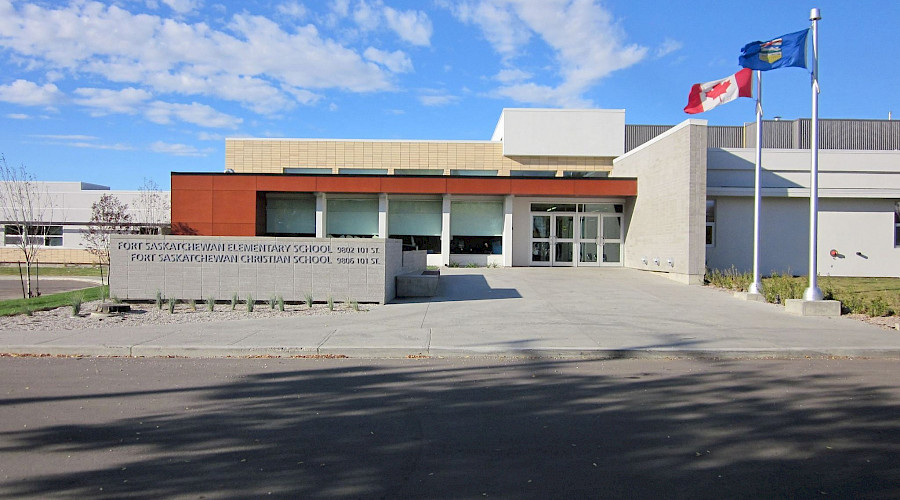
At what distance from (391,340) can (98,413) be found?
186 inches

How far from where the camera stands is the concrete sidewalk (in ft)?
30.6

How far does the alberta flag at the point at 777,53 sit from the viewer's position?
14.4m

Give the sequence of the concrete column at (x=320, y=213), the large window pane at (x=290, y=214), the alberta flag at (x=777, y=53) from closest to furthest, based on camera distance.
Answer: the alberta flag at (x=777, y=53) → the concrete column at (x=320, y=213) → the large window pane at (x=290, y=214)

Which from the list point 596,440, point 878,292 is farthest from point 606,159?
point 596,440

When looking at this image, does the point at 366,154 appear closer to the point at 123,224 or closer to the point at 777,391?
the point at 123,224

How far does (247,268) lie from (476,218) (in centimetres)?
1351

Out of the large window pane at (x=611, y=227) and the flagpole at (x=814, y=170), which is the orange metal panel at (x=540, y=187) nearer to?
the large window pane at (x=611, y=227)

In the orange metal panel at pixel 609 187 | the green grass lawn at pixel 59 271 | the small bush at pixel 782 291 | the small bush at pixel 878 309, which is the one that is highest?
the orange metal panel at pixel 609 187

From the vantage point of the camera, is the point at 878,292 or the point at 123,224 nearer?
the point at 878,292

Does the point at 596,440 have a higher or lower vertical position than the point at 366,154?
lower

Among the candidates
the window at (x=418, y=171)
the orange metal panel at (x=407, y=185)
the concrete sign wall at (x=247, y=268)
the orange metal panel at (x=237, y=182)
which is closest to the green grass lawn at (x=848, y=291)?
the concrete sign wall at (x=247, y=268)

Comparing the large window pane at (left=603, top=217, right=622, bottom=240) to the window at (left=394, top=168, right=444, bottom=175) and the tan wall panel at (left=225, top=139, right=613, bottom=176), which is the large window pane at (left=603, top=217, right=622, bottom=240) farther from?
the window at (left=394, top=168, right=444, bottom=175)

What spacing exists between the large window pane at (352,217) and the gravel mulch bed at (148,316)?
39.9ft

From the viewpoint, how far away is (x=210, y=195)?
24109mm
